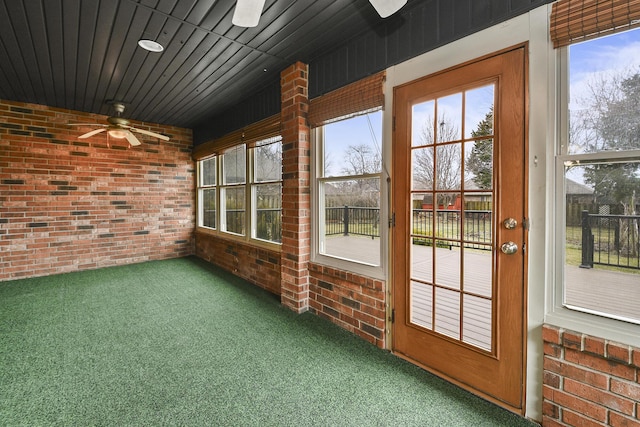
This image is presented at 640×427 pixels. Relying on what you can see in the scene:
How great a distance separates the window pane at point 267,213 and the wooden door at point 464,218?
2301mm

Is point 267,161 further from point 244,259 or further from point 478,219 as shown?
point 478,219

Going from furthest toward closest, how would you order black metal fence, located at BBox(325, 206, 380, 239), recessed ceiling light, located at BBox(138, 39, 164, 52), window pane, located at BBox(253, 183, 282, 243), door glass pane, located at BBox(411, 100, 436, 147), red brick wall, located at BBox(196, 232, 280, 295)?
black metal fence, located at BBox(325, 206, 380, 239) → window pane, located at BBox(253, 183, 282, 243) → red brick wall, located at BBox(196, 232, 280, 295) → recessed ceiling light, located at BBox(138, 39, 164, 52) → door glass pane, located at BBox(411, 100, 436, 147)

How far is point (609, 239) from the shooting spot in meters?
1.62

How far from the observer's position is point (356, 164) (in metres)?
3.21

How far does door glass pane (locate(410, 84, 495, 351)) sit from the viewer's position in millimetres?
1952

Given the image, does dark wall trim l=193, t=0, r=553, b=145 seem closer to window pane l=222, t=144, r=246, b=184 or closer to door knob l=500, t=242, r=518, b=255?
door knob l=500, t=242, r=518, b=255

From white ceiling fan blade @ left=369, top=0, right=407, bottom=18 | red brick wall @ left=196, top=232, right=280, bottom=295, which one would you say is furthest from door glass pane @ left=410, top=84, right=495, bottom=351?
red brick wall @ left=196, top=232, right=280, bottom=295

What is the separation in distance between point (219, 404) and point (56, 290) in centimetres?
362

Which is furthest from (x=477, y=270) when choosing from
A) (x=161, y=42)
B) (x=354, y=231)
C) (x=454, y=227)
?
(x=354, y=231)

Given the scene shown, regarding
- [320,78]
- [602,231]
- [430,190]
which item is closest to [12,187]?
[320,78]

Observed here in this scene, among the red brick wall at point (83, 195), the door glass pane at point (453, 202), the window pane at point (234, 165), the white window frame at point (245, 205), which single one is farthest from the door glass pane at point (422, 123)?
the red brick wall at point (83, 195)

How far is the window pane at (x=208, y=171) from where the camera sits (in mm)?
5861

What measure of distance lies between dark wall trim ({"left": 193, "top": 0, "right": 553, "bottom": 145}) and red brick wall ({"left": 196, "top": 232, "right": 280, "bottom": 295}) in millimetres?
2171

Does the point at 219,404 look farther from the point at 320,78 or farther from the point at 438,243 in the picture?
the point at 320,78
